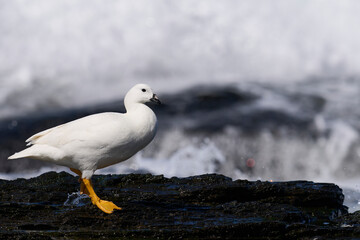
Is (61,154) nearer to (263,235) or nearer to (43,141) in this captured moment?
(43,141)

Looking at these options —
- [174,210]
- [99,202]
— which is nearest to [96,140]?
[99,202]

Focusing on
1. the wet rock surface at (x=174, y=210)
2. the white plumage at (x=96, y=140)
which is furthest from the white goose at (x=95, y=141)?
the wet rock surface at (x=174, y=210)

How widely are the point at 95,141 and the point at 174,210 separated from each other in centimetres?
155

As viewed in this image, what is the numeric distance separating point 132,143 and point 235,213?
1870mm

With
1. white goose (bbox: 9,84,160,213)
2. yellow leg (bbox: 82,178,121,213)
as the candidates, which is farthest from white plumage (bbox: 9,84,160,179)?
yellow leg (bbox: 82,178,121,213)

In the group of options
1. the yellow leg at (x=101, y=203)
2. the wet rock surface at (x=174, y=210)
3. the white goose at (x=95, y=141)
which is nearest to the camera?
the wet rock surface at (x=174, y=210)

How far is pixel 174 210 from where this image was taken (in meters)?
8.59

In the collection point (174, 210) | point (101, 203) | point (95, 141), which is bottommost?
point (174, 210)

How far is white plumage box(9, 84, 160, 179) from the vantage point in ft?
28.8

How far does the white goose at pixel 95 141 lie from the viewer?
28.8 ft

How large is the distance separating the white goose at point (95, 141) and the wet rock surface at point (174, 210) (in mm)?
650

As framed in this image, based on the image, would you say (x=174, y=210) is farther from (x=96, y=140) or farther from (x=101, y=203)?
(x=96, y=140)

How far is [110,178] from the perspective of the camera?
1130 centimetres

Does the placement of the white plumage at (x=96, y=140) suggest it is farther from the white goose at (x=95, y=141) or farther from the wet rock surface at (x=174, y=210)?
the wet rock surface at (x=174, y=210)
